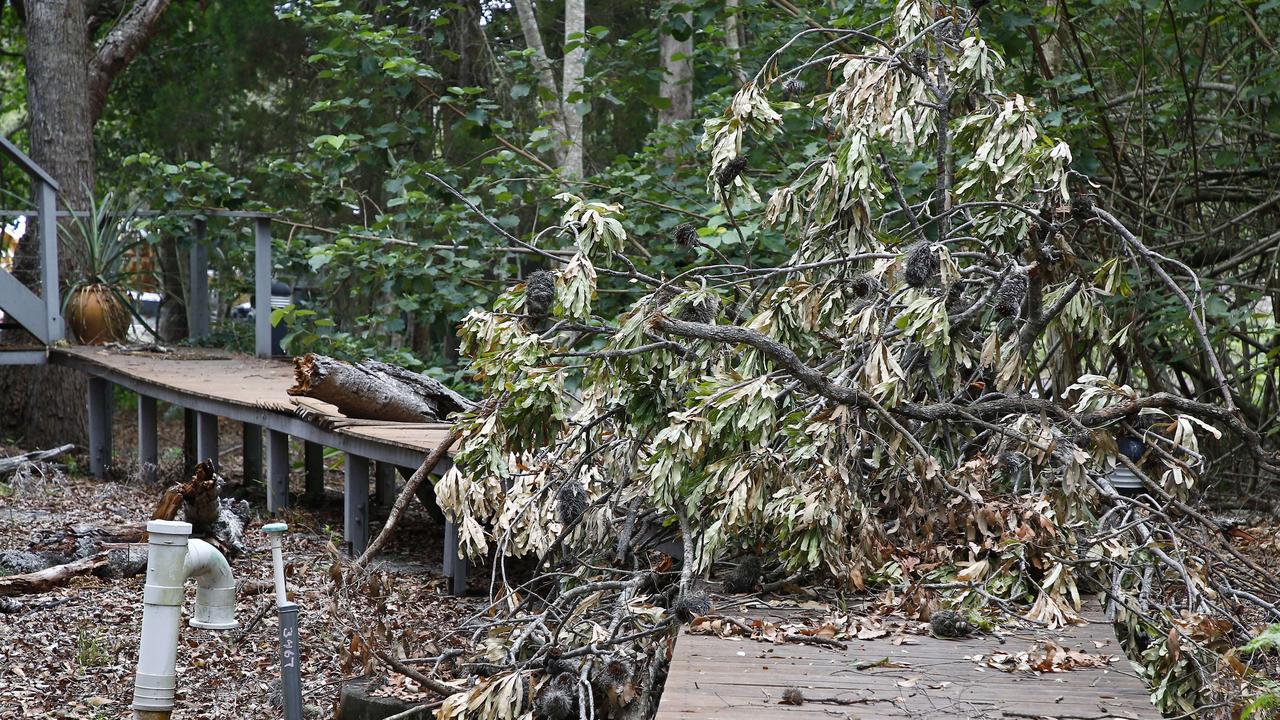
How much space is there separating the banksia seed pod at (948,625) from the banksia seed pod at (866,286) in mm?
1569

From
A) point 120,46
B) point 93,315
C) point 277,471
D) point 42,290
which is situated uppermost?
point 120,46

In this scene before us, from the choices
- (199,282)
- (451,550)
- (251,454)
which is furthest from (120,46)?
(451,550)

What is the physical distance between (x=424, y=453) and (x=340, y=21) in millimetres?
3821

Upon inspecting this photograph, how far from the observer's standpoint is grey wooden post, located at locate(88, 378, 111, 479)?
10.1 metres

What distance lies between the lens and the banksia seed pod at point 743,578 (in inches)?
167

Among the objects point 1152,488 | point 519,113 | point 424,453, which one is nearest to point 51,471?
point 424,453

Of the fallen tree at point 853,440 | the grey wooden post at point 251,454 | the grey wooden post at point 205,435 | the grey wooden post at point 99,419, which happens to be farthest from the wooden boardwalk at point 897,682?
the grey wooden post at point 99,419

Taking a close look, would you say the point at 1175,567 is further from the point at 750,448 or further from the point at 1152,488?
the point at 750,448

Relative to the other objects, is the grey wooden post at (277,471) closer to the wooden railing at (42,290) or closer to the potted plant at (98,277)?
the wooden railing at (42,290)

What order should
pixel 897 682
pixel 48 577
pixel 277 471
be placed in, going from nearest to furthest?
pixel 897 682 < pixel 48 577 < pixel 277 471

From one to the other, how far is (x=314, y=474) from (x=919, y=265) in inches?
222

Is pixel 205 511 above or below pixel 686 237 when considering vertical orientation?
below

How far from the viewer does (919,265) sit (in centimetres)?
457

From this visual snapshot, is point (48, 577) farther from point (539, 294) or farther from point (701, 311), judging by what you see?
point (701, 311)
